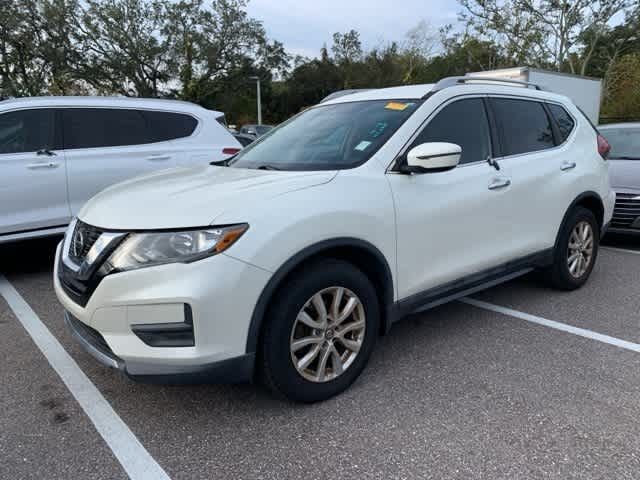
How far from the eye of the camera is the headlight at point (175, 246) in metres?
2.28

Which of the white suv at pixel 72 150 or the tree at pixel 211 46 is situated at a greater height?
the tree at pixel 211 46

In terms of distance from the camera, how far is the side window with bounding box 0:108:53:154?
4871mm

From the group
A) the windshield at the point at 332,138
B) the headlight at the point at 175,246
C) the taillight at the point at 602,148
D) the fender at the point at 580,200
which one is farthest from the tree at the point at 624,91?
the headlight at the point at 175,246

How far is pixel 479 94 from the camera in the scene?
3.66m

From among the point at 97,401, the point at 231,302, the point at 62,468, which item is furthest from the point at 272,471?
the point at 97,401

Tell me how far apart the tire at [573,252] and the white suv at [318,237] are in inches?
5.0

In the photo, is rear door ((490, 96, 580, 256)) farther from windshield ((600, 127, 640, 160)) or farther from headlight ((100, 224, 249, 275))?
windshield ((600, 127, 640, 160))

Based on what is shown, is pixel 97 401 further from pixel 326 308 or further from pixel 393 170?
pixel 393 170

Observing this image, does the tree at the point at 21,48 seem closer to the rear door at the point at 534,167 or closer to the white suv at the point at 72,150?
the white suv at the point at 72,150

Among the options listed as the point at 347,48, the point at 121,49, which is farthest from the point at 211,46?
the point at 347,48

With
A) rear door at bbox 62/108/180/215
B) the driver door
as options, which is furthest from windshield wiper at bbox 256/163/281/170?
rear door at bbox 62/108/180/215

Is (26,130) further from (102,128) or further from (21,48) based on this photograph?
(21,48)

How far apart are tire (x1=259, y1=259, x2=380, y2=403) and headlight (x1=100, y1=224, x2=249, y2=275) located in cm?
40

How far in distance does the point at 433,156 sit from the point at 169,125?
13.0 ft
